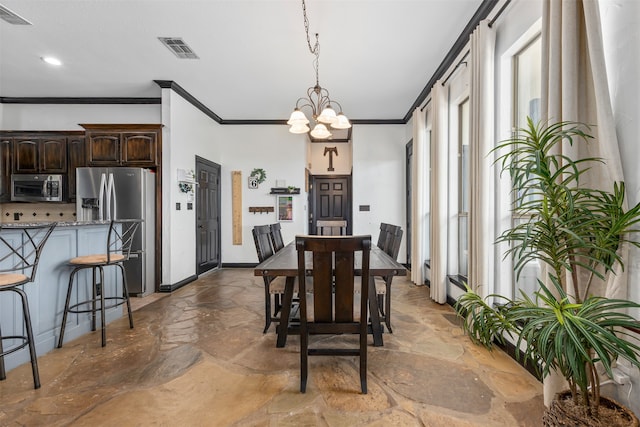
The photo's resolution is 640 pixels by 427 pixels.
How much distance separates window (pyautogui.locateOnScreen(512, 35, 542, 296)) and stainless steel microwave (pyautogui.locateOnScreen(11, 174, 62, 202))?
239 inches

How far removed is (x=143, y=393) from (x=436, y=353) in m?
2.12

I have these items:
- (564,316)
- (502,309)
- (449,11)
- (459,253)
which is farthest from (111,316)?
(449,11)

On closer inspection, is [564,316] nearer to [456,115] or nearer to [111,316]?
[456,115]

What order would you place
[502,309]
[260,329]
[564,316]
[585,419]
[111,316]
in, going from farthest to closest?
[111,316] → [260,329] → [502,309] → [585,419] → [564,316]

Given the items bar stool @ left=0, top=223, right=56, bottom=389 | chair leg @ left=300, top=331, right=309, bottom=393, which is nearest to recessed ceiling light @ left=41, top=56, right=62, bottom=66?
bar stool @ left=0, top=223, right=56, bottom=389

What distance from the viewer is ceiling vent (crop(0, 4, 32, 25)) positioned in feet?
8.89

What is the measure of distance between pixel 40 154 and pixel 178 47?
3282mm

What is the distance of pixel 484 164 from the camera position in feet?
8.04

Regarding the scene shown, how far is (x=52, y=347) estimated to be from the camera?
8.07ft

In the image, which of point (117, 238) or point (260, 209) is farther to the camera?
point (260, 209)

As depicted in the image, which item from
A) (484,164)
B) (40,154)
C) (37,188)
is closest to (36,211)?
(37,188)

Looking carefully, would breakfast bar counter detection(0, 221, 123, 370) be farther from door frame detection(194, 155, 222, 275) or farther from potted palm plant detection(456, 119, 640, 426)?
potted palm plant detection(456, 119, 640, 426)

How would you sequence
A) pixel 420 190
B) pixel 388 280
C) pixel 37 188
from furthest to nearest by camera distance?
pixel 37 188 → pixel 420 190 → pixel 388 280

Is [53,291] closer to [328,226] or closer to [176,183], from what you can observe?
[176,183]
